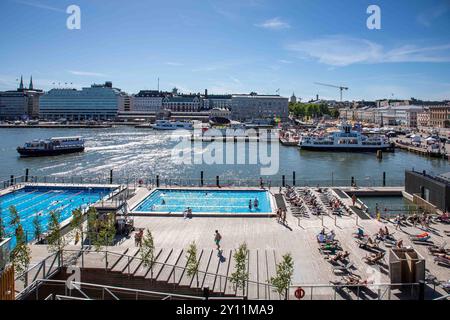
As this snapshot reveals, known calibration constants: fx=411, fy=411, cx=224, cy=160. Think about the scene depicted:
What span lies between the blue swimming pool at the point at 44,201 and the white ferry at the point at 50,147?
2356cm

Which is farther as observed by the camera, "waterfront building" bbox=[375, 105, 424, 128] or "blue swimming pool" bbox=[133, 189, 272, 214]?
"waterfront building" bbox=[375, 105, 424, 128]

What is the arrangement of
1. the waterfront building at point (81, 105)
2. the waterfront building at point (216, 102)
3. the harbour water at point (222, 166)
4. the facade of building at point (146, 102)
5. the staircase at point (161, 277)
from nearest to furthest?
the staircase at point (161, 277) < the harbour water at point (222, 166) < the waterfront building at point (81, 105) < the facade of building at point (146, 102) < the waterfront building at point (216, 102)

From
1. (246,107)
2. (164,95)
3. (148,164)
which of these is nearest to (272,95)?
(246,107)

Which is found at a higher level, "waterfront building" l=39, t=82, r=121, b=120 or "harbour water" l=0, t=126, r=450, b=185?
"waterfront building" l=39, t=82, r=121, b=120

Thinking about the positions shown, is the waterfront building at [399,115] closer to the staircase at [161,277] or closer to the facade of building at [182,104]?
the facade of building at [182,104]

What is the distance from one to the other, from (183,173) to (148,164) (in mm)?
6445

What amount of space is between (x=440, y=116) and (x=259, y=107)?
170 ft

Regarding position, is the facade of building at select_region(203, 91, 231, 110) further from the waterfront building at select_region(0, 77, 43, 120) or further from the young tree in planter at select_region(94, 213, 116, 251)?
the young tree in planter at select_region(94, 213, 116, 251)

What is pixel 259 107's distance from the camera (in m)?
120

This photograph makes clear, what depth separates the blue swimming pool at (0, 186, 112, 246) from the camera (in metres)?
16.8

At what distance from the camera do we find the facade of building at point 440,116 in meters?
76.3

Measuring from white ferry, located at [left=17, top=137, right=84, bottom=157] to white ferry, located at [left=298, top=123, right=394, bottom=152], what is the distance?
28.1m

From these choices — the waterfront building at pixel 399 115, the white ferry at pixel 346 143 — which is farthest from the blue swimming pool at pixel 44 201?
the waterfront building at pixel 399 115

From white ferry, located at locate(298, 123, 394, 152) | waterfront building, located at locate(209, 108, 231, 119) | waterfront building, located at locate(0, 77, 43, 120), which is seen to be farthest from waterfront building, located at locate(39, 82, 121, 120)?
white ferry, located at locate(298, 123, 394, 152)
